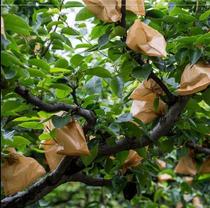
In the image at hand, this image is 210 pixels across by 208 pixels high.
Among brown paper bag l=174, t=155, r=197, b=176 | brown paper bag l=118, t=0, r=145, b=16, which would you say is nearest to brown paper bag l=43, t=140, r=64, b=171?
brown paper bag l=118, t=0, r=145, b=16

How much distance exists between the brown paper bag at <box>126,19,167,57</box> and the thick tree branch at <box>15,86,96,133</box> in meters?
0.18

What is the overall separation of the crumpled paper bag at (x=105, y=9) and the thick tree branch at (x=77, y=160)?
0.84 feet

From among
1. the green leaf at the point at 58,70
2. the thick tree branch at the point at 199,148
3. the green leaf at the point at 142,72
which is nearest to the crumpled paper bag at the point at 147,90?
the green leaf at the point at 142,72

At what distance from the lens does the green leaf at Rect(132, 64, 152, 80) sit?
3.33ft

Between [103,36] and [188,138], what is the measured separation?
0.43 m

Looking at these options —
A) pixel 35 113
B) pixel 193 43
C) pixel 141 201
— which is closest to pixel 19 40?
pixel 35 113

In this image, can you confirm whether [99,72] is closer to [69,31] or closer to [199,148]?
[69,31]

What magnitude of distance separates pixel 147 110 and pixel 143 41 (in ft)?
0.85

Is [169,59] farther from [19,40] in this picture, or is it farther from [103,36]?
[19,40]

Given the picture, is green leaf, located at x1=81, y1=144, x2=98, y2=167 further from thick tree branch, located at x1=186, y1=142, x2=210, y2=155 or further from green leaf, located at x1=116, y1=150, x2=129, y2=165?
thick tree branch, located at x1=186, y1=142, x2=210, y2=155

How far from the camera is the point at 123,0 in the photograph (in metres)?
1.01

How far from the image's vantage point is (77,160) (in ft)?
4.02

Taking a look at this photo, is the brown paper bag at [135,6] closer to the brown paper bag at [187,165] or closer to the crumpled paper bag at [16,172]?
the crumpled paper bag at [16,172]

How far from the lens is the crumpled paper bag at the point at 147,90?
1.16 metres
